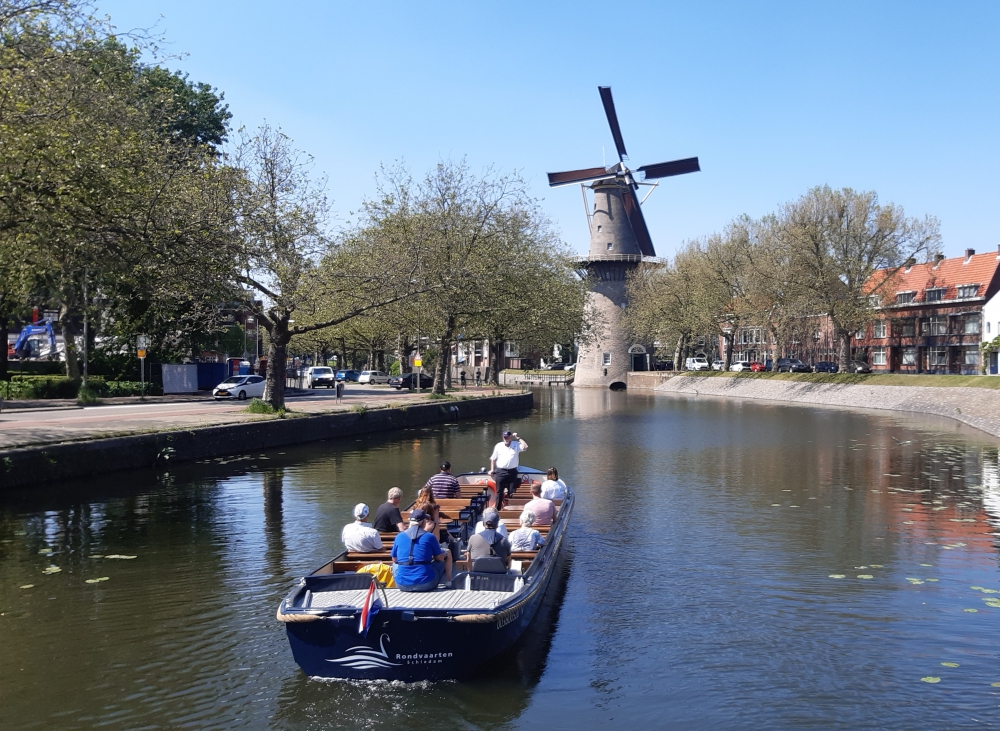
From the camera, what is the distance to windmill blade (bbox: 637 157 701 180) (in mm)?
90375

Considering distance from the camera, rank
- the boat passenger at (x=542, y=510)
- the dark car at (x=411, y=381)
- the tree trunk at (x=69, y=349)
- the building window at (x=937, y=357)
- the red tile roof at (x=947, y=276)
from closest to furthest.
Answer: the boat passenger at (x=542, y=510)
the tree trunk at (x=69, y=349)
the dark car at (x=411, y=381)
the red tile roof at (x=947, y=276)
the building window at (x=937, y=357)

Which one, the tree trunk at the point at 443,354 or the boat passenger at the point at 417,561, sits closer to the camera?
the boat passenger at the point at 417,561

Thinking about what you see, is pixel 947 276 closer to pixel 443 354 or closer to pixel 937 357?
pixel 937 357

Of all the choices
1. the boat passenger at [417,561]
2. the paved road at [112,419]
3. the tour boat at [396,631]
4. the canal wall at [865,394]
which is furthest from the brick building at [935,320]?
the tour boat at [396,631]

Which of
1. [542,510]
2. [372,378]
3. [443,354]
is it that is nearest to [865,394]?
[443,354]

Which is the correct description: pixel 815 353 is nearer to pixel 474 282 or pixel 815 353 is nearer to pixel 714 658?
pixel 474 282

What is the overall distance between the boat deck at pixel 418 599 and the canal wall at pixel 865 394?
38295 millimetres

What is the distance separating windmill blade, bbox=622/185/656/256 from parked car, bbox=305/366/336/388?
36442 mm

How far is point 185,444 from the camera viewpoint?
94.9 ft

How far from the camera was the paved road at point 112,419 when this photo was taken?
2619cm

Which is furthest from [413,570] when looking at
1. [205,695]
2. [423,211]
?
[423,211]

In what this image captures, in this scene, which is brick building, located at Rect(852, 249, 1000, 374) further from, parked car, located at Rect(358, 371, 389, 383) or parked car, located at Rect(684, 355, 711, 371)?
parked car, located at Rect(358, 371, 389, 383)

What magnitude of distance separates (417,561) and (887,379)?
204 feet

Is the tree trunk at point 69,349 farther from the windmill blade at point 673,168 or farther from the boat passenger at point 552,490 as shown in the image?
the windmill blade at point 673,168
